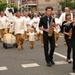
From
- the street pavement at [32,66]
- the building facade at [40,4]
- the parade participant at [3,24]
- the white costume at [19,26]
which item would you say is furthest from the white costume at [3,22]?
the building facade at [40,4]

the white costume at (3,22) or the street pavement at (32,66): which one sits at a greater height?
the white costume at (3,22)

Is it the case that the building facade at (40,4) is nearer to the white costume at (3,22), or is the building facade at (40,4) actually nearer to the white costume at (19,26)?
the white costume at (3,22)

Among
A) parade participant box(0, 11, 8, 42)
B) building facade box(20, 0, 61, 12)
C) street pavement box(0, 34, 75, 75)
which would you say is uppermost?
parade participant box(0, 11, 8, 42)

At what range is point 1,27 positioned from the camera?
57.0 ft

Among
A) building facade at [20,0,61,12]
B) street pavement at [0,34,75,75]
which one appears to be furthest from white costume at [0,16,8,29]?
building facade at [20,0,61,12]

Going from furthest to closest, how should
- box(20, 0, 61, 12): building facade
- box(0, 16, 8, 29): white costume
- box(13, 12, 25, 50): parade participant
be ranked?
box(20, 0, 61, 12): building facade, box(0, 16, 8, 29): white costume, box(13, 12, 25, 50): parade participant

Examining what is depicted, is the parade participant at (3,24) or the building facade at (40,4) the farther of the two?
the building facade at (40,4)

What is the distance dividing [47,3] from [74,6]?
11883 millimetres

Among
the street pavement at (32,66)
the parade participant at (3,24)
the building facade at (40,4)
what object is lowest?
the building facade at (40,4)

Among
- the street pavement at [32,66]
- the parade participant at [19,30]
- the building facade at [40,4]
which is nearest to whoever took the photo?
the street pavement at [32,66]

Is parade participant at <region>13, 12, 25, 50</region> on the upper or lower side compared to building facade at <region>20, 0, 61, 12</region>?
upper

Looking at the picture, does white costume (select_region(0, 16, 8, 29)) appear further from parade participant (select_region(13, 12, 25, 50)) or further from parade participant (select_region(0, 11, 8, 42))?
parade participant (select_region(13, 12, 25, 50))

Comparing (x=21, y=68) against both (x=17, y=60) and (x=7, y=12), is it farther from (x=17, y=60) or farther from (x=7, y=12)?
(x=7, y=12)

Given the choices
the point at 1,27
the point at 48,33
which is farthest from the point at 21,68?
the point at 1,27
